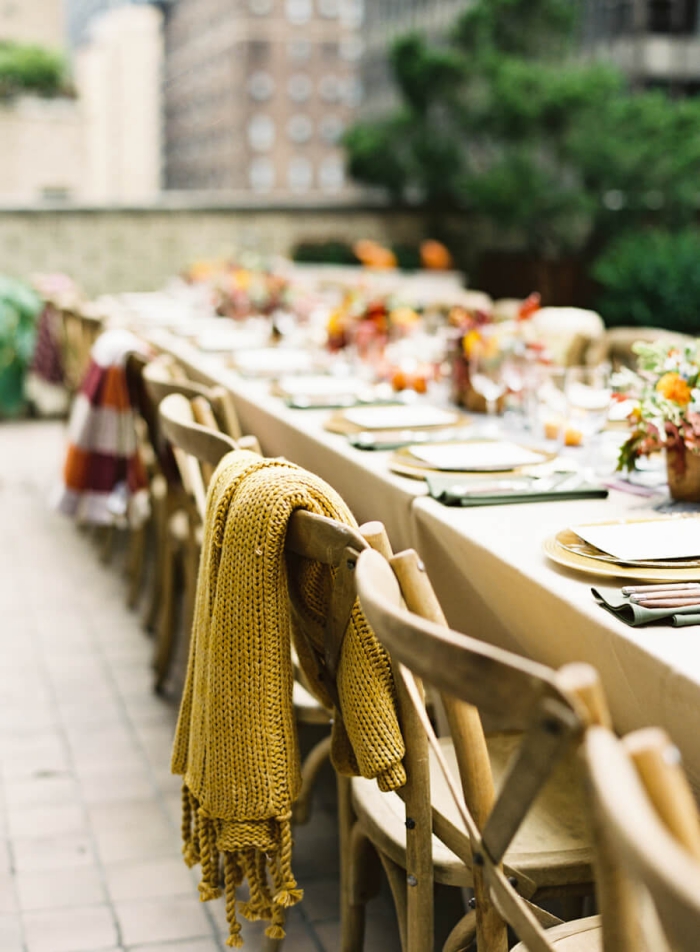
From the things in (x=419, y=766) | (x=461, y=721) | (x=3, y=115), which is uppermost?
(x=3, y=115)

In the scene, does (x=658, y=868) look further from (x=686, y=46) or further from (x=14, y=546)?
(x=686, y=46)

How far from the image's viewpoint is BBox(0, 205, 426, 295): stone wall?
39.4 ft

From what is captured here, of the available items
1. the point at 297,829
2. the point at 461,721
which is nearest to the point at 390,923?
the point at 297,829

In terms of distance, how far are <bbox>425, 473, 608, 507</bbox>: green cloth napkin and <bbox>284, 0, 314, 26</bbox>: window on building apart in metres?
80.9

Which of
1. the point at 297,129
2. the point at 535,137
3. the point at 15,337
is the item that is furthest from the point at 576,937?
the point at 297,129

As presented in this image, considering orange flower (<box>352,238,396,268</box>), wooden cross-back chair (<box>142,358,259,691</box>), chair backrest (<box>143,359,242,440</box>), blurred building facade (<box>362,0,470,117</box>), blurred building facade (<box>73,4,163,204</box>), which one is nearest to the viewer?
wooden cross-back chair (<box>142,358,259,691</box>)

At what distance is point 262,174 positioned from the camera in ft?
261

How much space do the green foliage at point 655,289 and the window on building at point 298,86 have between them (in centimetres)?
7309

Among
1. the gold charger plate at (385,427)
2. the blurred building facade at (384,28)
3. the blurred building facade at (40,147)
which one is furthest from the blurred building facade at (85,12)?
the gold charger plate at (385,427)

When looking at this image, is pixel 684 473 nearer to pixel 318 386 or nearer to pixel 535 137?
pixel 318 386

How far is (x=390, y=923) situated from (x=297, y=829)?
43 centimetres

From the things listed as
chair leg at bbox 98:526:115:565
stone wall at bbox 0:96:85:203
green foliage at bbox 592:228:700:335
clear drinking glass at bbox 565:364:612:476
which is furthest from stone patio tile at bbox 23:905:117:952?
stone wall at bbox 0:96:85:203

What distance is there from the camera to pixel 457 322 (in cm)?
341

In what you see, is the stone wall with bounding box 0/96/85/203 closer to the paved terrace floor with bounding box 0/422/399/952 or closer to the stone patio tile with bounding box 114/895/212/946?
the paved terrace floor with bounding box 0/422/399/952
